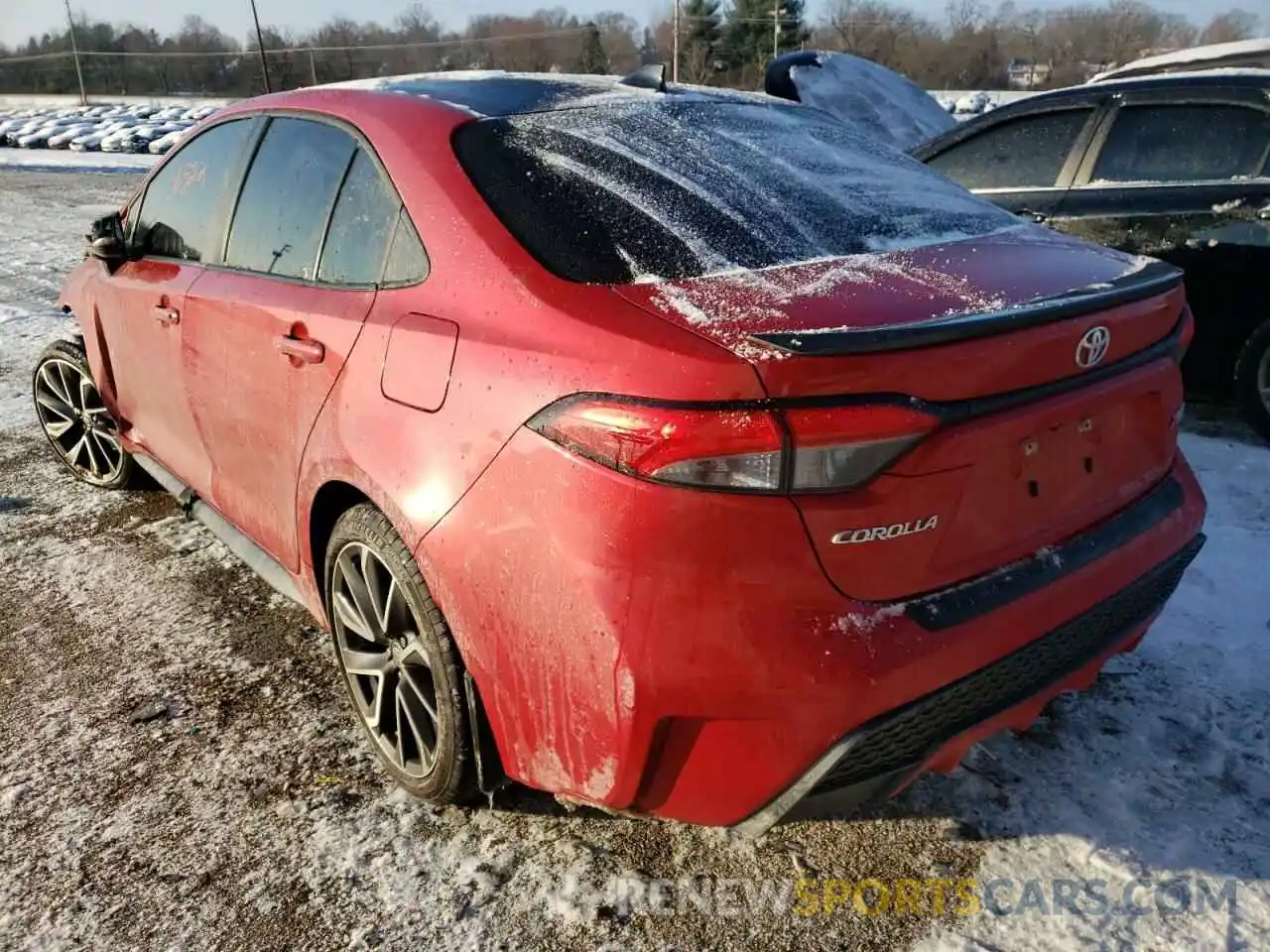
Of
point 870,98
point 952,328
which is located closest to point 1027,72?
point 870,98

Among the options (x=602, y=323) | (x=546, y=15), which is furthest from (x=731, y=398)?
(x=546, y=15)

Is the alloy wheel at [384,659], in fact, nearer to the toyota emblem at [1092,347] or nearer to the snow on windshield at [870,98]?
the toyota emblem at [1092,347]

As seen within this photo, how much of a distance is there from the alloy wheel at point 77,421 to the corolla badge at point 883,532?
3.46 meters

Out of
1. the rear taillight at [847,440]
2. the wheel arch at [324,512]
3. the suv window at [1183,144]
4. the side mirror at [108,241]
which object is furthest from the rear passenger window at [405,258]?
the suv window at [1183,144]

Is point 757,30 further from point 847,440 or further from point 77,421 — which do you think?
point 847,440

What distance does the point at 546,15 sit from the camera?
97.0 meters

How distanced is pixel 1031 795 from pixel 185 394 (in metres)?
2.70

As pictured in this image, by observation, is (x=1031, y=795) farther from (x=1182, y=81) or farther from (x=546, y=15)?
(x=546, y=15)

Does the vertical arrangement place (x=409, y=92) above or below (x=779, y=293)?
above

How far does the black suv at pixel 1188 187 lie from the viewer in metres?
4.34

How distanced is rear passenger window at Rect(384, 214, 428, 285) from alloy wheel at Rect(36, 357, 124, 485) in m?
2.42

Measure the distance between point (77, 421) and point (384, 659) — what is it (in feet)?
9.43

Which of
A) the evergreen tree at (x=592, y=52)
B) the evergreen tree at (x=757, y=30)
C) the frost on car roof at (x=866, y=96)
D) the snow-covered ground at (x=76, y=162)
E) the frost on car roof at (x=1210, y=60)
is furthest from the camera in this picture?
the evergreen tree at (x=757, y=30)

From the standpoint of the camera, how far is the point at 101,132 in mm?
33125
